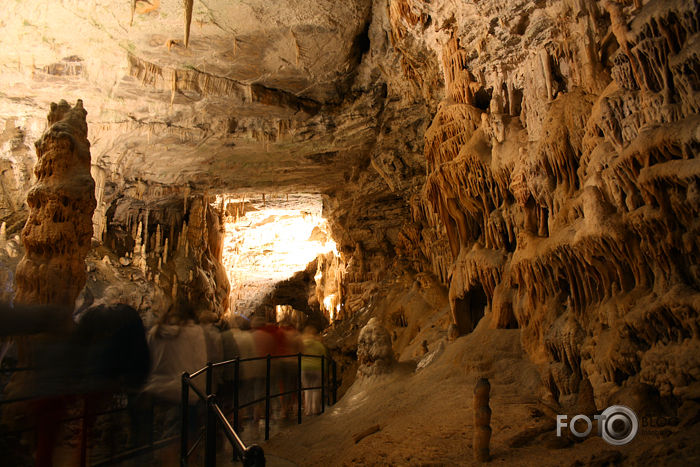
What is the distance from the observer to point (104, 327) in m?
3.91

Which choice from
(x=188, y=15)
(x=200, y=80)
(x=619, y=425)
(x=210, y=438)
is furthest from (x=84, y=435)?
(x=200, y=80)

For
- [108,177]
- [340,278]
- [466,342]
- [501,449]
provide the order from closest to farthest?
[501,449] < [466,342] < [108,177] < [340,278]

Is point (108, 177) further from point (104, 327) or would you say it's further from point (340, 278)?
point (104, 327)

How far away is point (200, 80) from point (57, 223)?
540 cm

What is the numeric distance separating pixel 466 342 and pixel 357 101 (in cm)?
762

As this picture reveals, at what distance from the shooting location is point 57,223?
23.2 feet

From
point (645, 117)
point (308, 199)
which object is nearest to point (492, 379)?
point (645, 117)

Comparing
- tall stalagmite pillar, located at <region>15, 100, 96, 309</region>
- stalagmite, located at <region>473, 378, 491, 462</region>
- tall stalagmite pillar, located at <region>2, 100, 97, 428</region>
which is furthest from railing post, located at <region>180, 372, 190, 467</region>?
tall stalagmite pillar, located at <region>15, 100, 96, 309</region>

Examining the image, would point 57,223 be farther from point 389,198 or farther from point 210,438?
point 389,198

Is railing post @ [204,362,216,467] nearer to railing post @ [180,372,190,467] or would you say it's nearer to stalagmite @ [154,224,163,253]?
railing post @ [180,372,190,467]

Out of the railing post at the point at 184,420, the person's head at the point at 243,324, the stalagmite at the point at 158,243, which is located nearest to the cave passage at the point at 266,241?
the stalagmite at the point at 158,243

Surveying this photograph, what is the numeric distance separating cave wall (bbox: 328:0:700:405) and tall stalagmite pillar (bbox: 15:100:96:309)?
19.7 feet

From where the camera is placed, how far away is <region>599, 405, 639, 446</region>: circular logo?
3373 millimetres

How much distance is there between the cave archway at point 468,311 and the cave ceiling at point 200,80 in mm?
6013
